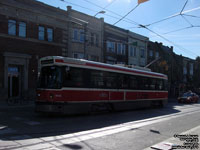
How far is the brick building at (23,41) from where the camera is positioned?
1839cm

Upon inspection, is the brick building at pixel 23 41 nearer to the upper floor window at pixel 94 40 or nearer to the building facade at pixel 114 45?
the upper floor window at pixel 94 40

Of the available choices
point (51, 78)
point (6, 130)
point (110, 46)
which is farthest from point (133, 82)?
point (110, 46)

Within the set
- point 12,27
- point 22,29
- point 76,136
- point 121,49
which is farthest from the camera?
point 121,49

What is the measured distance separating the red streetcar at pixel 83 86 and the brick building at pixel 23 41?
362 inches

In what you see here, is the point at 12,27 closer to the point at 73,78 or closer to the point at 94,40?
the point at 94,40

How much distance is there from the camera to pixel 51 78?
34.1ft

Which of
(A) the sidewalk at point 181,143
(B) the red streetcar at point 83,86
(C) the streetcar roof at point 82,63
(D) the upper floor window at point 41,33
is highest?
(D) the upper floor window at point 41,33

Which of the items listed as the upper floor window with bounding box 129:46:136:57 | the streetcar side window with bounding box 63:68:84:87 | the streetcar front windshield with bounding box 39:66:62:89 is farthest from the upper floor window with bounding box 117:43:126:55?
the streetcar front windshield with bounding box 39:66:62:89

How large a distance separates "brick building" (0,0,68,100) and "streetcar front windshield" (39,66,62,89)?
9.26 metres

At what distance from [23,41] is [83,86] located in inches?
444

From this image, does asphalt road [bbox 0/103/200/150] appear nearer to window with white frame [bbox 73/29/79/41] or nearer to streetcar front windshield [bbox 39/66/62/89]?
streetcar front windshield [bbox 39/66/62/89]

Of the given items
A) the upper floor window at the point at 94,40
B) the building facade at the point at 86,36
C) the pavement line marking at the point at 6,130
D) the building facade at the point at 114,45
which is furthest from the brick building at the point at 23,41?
the pavement line marking at the point at 6,130

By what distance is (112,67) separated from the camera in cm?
1313

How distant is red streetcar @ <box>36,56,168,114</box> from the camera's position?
10164 mm
